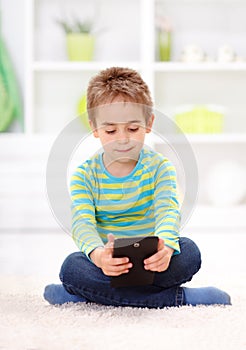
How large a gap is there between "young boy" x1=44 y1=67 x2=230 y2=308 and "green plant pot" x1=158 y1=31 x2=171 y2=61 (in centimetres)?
159

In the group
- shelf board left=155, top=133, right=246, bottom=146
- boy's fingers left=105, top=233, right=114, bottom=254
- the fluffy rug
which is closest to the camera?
the fluffy rug

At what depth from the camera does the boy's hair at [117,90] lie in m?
1.32

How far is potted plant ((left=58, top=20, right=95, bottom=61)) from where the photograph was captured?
9.48 feet

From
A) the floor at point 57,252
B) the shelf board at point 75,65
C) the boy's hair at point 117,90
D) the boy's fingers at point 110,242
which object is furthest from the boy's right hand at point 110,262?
the shelf board at point 75,65

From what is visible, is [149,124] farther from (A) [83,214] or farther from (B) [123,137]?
(A) [83,214]

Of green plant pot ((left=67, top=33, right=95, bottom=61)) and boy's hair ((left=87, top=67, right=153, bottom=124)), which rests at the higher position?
green plant pot ((left=67, top=33, right=95, bottom=61))

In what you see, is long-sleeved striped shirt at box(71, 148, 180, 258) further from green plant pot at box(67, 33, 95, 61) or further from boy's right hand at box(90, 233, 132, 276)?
green plant pot at box(67, 33, 95, 61)

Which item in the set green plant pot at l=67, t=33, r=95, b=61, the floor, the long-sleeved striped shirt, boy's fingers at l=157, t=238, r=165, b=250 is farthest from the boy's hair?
green plant pot at l=67, t=33, r=95, b=61

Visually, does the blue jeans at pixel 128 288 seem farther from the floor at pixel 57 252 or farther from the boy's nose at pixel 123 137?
the floor at pixel 57 252

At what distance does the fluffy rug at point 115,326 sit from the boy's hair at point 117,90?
0.38 m

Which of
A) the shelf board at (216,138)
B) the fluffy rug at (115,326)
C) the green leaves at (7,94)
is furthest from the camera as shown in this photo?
the green leaves at (7,94)

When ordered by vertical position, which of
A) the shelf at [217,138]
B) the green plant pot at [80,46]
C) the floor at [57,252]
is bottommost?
the floor at [57,252]

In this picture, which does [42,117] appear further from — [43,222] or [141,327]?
[141,327]

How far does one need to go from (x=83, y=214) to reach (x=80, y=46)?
1.71m
